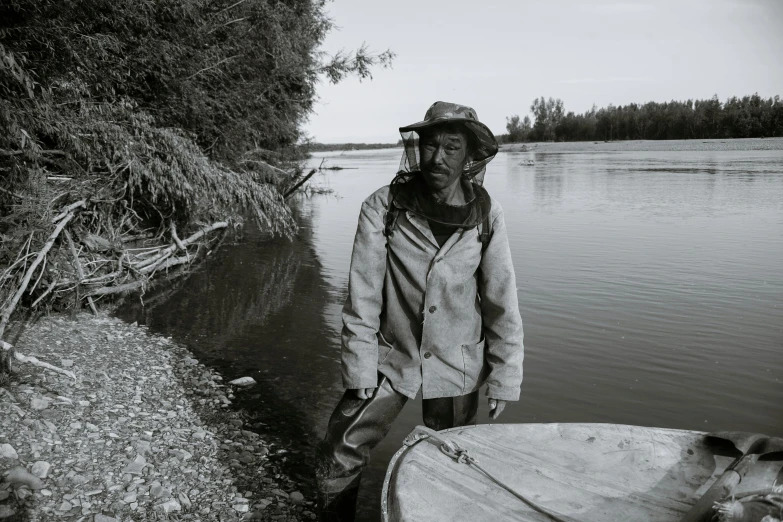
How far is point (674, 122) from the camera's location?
10412 cm

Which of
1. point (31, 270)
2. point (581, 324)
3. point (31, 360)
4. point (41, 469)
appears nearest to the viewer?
point (41, 469)

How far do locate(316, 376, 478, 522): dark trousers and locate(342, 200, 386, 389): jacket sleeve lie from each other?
135 millimetres

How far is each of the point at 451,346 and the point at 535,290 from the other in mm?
7859

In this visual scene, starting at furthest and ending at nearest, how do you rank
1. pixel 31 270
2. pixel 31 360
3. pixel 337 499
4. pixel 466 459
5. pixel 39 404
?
pixel 31 270 → pixel 31 360 → pixel 39 404 → pixel 337 499 → pixel 466 459

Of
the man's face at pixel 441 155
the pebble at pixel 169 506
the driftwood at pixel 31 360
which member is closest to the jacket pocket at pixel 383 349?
the man's face at pixel 441 155

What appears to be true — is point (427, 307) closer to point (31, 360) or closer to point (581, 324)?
point (31, 360)

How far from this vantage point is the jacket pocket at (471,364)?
3283 millimetres

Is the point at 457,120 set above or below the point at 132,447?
above

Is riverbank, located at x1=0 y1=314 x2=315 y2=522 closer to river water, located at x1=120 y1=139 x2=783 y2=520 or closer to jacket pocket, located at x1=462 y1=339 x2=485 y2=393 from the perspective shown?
river water, located at x1=120 y1=139 x2=783 y2=520

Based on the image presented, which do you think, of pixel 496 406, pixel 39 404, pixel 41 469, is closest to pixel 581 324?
pixel 496 406

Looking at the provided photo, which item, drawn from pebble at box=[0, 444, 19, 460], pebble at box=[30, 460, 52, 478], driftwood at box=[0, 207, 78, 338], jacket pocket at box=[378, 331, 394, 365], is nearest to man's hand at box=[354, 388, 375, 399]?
jacket pocket at box=[378, 331, 394, 365]

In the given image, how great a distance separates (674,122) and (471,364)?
11421 centimetres

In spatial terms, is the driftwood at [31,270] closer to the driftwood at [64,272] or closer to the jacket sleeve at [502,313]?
the driftwood at [64,272]

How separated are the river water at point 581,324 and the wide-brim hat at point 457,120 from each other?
8.97 feet
